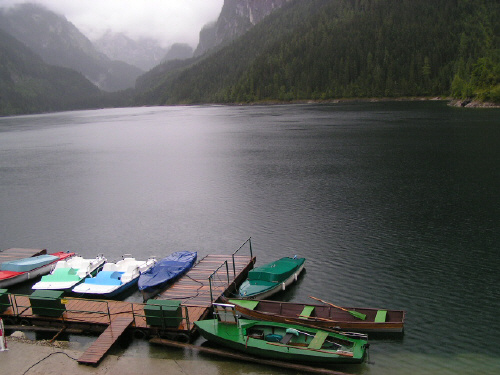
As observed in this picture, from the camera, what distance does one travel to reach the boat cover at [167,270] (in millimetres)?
30312

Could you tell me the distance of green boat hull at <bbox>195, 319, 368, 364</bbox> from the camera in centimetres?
2061

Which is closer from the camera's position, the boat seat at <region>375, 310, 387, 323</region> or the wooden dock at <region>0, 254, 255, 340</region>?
the boat seat at <region>375, 310, 387, 323</region>

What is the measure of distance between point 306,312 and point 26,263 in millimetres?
24794

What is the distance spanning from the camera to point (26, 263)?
115ft

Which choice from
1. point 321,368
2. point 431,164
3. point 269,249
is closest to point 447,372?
point 321,368

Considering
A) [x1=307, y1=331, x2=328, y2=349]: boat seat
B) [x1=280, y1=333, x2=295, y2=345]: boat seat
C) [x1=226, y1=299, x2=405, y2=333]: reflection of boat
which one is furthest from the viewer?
[x1=226, y1=299, x2=405, y2=333]: reflection of boat

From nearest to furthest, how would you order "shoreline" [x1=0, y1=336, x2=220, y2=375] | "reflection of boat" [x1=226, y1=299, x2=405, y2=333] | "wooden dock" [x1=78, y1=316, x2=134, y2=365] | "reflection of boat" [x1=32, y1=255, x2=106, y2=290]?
"shoreline" [x1=0, y1=336, x2=220, y2=375] → "wooden dock" [x1=78, y1=316, x2=134, y2=365] → "reflection of boat" [x1=226, y1=299, x2=405, y2=333] → "reflection of boat" [x1=32, y1=255, x2=106, y2=290]

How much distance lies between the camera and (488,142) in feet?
270

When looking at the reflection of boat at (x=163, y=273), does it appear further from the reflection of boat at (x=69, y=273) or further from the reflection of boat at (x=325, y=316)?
the reflection of boat at (x=325, y=316)

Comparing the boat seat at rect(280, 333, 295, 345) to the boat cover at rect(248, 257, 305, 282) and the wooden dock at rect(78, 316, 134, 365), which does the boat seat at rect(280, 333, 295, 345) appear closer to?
the boat cover at rect(248, 257, 305, 282)

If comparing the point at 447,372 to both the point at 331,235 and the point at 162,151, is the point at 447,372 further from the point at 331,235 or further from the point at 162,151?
the point at 162,151

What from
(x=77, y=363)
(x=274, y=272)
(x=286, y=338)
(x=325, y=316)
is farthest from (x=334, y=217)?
(x=77, y=363)

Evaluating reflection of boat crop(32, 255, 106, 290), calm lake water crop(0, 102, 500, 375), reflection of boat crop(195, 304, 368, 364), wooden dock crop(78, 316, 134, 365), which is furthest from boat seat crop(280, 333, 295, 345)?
reflection of boat crop(32, 255, 106, 290)

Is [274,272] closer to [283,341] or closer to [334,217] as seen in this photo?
[283,341]
